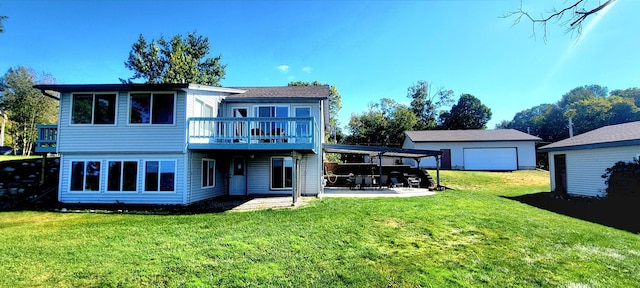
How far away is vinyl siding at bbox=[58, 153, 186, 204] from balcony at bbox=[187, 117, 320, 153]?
110cm

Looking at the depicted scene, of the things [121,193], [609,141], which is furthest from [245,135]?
[609,141]

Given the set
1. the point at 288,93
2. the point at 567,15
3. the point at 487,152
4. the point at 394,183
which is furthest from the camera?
the point at 487,152

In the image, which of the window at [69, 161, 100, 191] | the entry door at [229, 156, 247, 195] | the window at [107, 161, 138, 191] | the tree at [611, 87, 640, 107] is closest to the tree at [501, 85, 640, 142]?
the tree at [611, 87, 640, 107]

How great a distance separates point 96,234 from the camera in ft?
23.3

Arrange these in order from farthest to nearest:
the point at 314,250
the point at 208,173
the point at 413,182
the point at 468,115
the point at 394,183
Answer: the point at 468,115 < the point at 394,183 < the point at 413,182 < the point at 208,173 < the point at 314,250

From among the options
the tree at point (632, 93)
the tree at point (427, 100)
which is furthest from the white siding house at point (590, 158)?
the tree at point (632, 93)

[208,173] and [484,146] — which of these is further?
[484,146]

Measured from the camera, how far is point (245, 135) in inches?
451

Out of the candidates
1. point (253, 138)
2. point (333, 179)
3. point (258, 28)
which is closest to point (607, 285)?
point (253, 138)

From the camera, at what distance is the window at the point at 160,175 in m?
11.3

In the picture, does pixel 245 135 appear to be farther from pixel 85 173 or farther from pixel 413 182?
pixel 413 182

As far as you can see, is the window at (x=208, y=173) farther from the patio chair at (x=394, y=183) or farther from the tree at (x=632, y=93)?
the tree at (x=632, y=93)

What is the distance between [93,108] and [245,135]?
592 cm

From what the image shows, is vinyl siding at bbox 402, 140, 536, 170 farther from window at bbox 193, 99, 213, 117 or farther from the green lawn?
window at bbox 193, 99, 213, 117
